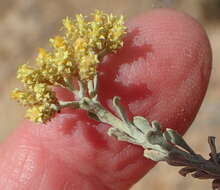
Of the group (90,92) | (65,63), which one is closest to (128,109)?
(90,92)

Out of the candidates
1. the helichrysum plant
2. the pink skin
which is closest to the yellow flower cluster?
the helichrysum plant

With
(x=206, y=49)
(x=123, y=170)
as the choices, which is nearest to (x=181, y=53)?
(x=206, y=49)

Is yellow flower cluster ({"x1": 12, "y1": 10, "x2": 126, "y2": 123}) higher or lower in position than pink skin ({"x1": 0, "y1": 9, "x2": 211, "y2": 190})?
higher

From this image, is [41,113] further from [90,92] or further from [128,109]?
[128,109]

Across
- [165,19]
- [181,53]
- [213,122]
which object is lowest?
[213,122]

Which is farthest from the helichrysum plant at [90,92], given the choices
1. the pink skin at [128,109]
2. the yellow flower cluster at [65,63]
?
the pink skin at [128,109]

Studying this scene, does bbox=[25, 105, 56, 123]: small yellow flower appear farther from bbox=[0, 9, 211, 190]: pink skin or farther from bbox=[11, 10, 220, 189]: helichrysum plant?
bbox=[0, 9, 211, 190]: pink skin

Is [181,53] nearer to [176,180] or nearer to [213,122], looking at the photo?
[176,180]
